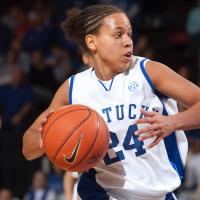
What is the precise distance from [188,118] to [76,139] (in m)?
0.61

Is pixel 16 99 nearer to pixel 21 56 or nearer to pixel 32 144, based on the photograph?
pixel 21 56

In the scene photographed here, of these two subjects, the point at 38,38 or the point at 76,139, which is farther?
the point at 38,38

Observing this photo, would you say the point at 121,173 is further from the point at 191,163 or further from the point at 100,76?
the point at 191,163

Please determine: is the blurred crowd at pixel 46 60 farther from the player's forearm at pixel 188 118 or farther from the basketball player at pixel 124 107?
the player's forearm at pixel 188 118

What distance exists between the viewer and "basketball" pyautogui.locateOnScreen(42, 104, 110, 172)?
11.5ft

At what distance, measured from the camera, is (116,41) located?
380 centimetres

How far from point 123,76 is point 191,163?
4.66 metres

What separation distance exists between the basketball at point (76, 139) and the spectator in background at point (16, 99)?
5.98 m

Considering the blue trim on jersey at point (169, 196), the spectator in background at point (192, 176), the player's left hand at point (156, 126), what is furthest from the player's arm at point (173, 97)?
the spectator in background at point (192, 176)

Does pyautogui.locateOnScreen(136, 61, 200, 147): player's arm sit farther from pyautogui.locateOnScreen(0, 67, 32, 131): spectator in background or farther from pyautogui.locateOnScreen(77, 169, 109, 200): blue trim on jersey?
pyautogui.locateOnScreen(0, 67, 32, 131): spectator in background

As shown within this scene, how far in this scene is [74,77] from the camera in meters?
4.06

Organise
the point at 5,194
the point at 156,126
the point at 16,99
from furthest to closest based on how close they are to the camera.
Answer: the point at 16,99
the point at 5,194
the point at 156,126

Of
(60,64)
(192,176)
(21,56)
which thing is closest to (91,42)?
(192,176)

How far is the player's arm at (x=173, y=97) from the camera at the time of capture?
334 cm
